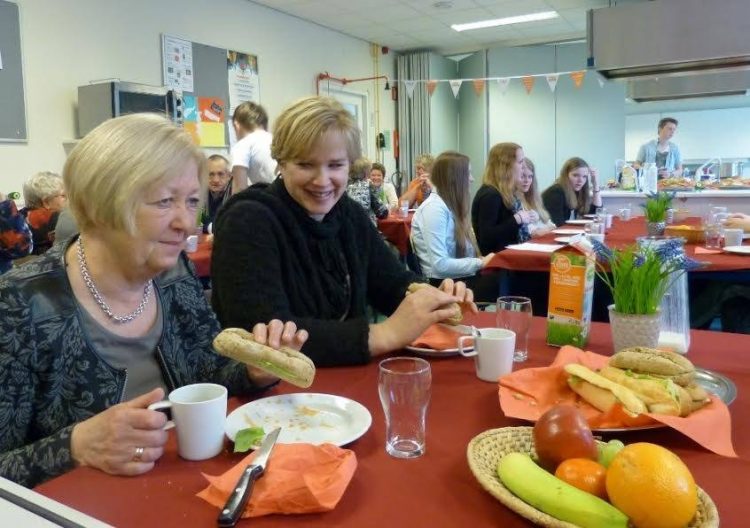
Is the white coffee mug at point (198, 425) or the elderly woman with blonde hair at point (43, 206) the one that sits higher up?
the elderly woman with blonde hair at point (43, 206)

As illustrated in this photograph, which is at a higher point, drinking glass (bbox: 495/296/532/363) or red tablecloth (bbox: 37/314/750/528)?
drinking glass (bbox: 495/296/532/363)

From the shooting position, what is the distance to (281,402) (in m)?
1.13

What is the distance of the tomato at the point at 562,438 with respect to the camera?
31.6 inches

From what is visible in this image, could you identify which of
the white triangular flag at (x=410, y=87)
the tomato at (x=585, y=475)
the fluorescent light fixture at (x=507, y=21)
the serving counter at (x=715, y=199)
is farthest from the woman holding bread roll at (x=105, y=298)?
the white triangular flag at (x=410, y=87)

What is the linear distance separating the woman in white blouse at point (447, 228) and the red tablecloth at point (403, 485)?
7.31ft

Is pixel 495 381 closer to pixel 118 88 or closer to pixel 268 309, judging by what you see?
pixel 268 309

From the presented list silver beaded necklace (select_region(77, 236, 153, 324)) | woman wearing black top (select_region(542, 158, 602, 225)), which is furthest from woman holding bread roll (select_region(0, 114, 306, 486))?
woman wearing black top (select_region(542, 158, 602, 225))

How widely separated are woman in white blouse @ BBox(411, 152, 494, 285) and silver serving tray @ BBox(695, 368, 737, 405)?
6.54ft

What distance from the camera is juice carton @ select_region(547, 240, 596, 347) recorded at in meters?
1.41

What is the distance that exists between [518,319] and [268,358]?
2.05 ft

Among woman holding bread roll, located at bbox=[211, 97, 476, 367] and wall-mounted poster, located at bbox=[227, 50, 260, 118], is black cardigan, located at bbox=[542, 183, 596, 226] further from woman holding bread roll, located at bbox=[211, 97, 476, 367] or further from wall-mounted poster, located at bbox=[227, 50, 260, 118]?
woman holding bread roll, located at bbox=[211, 97, 476, 367]

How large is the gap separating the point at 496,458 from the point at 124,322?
0.78 metres

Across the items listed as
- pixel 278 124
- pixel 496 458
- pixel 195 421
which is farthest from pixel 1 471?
pixel 278 124

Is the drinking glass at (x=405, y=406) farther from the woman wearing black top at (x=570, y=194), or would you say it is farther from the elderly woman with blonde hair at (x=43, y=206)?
the woman wearing black top at (x=570, y=194)
